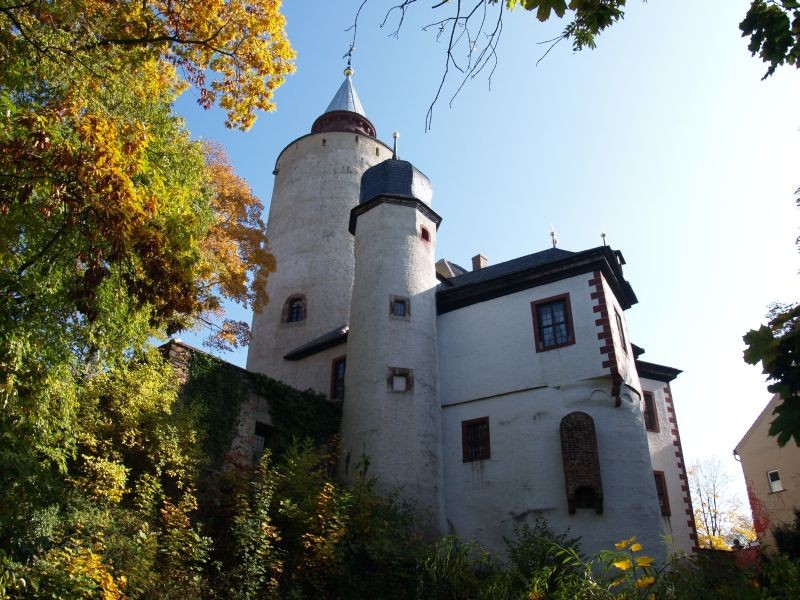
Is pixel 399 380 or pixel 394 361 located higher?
pixel 394 361

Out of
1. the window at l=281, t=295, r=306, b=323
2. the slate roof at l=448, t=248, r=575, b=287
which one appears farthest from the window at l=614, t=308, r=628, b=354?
the window at l=281, t=295, r=306, b=323

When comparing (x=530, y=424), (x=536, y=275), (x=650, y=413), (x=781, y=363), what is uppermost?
(x=536, y=275)

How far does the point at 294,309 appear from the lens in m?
25.4

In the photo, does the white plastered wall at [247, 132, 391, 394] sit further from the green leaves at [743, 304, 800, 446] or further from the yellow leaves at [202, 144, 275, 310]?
the green leaves at [743, 304, 800, 446]

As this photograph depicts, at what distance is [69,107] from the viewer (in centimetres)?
728

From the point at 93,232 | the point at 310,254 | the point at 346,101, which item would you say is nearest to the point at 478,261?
the point at 310,254

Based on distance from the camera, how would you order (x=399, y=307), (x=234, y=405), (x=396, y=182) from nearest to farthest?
(x=234, y=405), (x=399, y=307), (x=396, y=182)

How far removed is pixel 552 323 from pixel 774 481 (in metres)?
16.3

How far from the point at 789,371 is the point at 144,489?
31.3ft

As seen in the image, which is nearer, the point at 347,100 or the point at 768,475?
the point at 768,475

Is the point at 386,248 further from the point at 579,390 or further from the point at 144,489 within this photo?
the point at 144,489

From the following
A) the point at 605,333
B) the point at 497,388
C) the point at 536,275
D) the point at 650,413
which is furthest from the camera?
the point at 650,413

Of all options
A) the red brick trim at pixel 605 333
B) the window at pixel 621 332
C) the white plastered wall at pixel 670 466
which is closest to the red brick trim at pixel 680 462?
the white plastered wall at pixel 670 466

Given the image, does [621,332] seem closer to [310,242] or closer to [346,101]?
[310,242]
